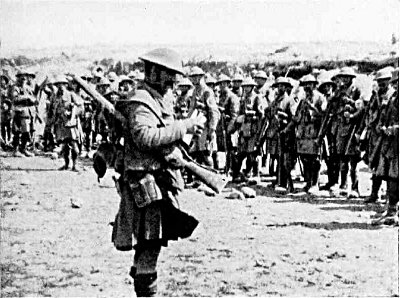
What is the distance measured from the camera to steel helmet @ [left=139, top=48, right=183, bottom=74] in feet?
14.7

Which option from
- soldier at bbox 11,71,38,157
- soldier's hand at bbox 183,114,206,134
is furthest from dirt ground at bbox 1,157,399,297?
soldier at bbox 11,71,38,157

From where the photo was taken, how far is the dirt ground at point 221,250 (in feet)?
17.7

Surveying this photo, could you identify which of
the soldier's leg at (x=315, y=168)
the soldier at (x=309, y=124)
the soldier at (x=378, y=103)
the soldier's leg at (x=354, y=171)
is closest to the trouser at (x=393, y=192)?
the soldier at (x=378, y=103)

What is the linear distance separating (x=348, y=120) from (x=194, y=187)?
2.65 metres

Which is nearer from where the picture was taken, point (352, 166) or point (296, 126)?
point (352, 166)

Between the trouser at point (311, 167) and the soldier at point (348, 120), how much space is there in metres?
0.37

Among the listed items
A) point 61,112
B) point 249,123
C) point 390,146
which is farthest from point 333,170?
point 61,112

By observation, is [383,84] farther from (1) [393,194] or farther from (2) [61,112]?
(2) [61,112]

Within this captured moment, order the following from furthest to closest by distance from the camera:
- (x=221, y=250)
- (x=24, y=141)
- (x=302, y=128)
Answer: (x=24, y=141) < (x=302, y=128) < (x=221, y=250)

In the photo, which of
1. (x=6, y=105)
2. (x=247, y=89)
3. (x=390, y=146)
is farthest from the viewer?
(x=6, y=105)

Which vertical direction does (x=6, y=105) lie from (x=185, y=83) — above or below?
below

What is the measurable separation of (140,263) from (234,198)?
5268 mm

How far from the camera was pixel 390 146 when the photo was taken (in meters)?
7.21

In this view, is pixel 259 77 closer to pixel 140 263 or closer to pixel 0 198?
pixel 0 198
